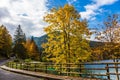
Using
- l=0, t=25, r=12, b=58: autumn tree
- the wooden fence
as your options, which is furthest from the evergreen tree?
the wooden fence

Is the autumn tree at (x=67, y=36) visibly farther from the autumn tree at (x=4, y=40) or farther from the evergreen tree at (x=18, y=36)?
the evergreen tree at (x=18, y=36)

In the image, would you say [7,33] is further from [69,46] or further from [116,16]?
[116,16]

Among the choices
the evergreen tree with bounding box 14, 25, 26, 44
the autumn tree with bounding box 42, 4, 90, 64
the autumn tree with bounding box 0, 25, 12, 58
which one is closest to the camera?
the autumn tree with bounding box 42, 4, 90, 64

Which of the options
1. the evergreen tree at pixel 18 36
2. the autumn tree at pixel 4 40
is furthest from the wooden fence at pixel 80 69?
the evergreen tree at pixel 18 36

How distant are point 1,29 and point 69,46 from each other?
63839 mm

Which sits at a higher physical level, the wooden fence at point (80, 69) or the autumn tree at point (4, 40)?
the autumn tree at point (4, 40)

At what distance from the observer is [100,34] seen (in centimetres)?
2339

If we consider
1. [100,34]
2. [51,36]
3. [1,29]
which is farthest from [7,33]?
[100,34]

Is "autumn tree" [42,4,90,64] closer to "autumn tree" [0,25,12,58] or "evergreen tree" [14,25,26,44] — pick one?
"autumn tree" [0,25,12,58]

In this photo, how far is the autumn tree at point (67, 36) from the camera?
2847 centimetres

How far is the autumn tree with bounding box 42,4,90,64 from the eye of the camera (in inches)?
1121

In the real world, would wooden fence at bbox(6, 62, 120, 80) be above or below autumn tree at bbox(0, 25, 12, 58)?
below

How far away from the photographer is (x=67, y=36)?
2944 cm

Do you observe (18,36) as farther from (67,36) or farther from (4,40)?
(67,36)
